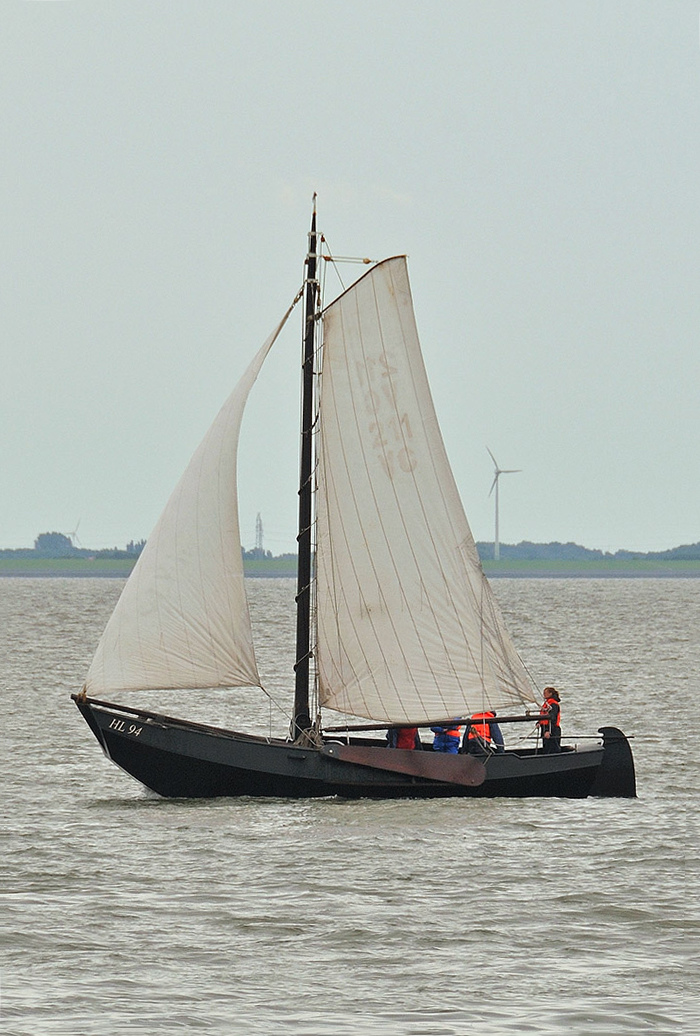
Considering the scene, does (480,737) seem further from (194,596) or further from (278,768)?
(194,596)

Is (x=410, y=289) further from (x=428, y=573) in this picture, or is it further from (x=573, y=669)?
(x=573, y=669)

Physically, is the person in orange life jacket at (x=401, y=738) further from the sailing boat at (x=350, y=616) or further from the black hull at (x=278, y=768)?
the black hull at (x=278, y=768)

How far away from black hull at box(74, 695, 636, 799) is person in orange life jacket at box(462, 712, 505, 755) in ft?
1.62

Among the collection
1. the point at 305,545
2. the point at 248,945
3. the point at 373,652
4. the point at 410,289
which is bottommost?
the point at 248,945

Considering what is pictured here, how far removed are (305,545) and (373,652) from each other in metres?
2.27

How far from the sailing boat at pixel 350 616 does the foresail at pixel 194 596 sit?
0.08 feet

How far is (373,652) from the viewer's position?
1048 inches

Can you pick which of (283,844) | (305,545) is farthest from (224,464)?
(283,844)

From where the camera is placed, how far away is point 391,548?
87.8 ft

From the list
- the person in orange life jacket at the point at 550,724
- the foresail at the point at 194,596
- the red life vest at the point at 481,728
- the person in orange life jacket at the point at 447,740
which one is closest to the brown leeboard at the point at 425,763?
the red life vest at the point at 481,728

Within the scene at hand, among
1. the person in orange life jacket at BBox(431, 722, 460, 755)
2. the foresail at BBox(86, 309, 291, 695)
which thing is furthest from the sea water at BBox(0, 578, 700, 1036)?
the foresail at BBox(86, 309, 291, 695)

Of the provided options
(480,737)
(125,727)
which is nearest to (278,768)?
(125,727)

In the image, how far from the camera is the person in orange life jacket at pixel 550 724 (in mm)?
26250

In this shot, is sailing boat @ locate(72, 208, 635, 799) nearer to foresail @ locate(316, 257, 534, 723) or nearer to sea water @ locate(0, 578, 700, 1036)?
foresail @ locate(316, 257, 534, 723)
